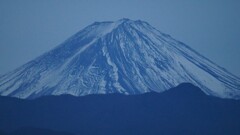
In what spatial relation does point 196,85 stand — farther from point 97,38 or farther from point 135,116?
point 97,38

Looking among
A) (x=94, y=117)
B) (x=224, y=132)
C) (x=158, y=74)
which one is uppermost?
(x=158, y=74)

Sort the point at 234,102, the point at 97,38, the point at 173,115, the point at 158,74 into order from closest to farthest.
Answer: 1. the point at 173,115
2. the point at 234,102
3. the point at 158,74
4. the point at 97,38

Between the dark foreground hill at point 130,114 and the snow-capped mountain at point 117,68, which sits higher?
the snow-capped mountain at point 117,68

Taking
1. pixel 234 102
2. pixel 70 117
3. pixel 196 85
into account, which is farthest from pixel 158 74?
pixel 70 117

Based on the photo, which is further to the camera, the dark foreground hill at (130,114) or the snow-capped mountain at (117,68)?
the snow-capped mountain at (117,68)

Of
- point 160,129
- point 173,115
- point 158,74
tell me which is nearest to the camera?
point 160,129

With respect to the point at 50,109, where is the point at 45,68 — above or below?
above
